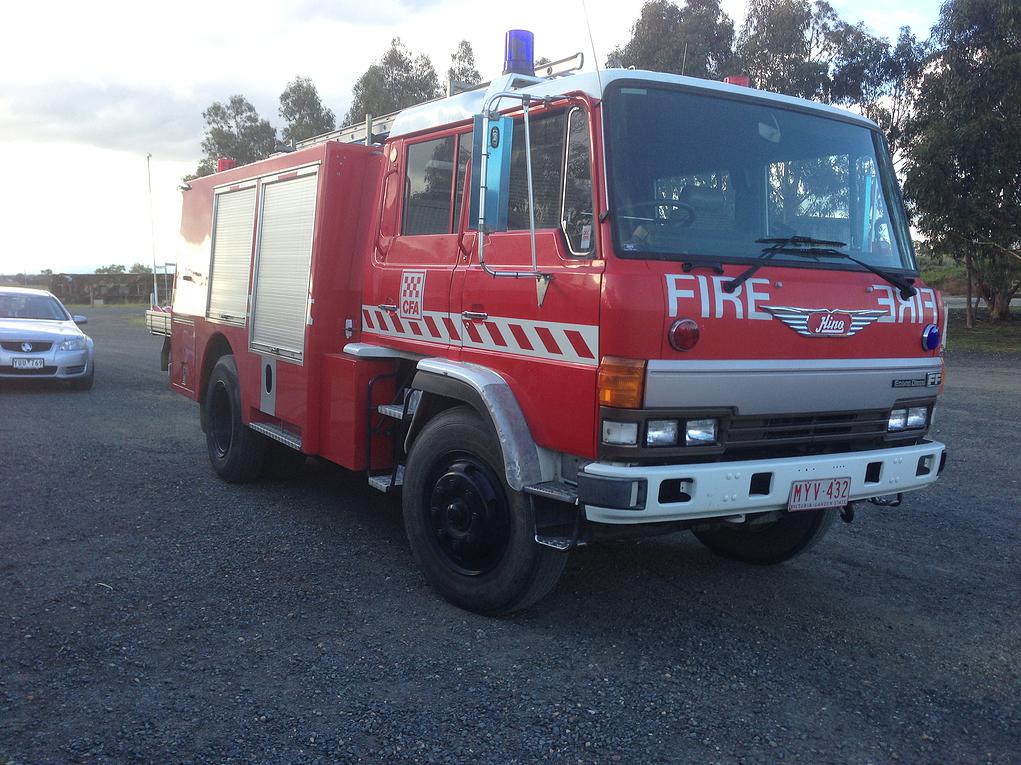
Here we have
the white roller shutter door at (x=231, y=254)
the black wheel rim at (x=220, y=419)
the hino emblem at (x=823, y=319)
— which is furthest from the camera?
the black wheel rim at (x=220, y=419)

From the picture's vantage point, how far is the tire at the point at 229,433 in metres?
7.06

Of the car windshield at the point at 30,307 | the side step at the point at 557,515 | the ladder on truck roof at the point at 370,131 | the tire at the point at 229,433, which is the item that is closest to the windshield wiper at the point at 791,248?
the side step at the point at 557,515

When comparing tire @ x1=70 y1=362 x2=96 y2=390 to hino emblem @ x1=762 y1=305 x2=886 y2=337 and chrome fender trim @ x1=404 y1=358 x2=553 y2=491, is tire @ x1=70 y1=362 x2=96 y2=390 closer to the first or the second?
chrome fender trim @ x1=404 y1=358 x2=553 y2=491

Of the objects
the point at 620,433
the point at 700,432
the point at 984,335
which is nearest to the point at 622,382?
the point at 620,433

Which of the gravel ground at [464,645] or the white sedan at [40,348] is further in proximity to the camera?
the white sedan at [40,348]

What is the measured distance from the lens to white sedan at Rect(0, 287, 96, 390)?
40.2ft

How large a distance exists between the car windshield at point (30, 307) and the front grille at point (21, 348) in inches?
33.9

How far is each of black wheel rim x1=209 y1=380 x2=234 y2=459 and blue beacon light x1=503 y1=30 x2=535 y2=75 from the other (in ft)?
12.0

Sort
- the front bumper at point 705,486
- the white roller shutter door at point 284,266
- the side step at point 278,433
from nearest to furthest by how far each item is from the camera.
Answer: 1. the front bumper at point 705,486
2. the white roller shutter door at point 284,266
3. the side step at point 278,433

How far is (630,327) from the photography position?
148 inches

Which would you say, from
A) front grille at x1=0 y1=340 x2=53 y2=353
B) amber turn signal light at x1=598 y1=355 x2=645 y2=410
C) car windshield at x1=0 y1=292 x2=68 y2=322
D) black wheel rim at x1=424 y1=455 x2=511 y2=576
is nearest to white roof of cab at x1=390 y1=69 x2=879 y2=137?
amber turn signal light at x1=598 y1=355 x2=645 y2=410

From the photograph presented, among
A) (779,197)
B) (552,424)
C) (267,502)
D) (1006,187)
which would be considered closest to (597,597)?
(552,424)

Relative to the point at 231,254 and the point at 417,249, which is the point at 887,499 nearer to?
the point at 417,249

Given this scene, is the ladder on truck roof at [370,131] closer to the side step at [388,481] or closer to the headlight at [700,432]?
the side step at [388,481]
